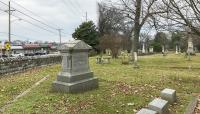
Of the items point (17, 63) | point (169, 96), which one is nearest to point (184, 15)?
point (169, 96)

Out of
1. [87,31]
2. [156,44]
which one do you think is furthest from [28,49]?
[87,31]

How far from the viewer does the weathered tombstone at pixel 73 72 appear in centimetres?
1087

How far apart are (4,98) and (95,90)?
315 cm

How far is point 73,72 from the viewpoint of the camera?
36.6ft

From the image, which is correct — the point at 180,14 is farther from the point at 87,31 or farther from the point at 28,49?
the point at 28,49

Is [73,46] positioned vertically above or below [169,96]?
above

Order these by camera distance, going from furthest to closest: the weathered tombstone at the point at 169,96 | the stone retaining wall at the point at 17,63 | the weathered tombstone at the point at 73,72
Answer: the stone retaining wall at the point at 17,63
the weathered tombstone at the point at 73,72
the weathered tombstone at the point at 169,96

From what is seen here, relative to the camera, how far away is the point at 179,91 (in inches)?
499

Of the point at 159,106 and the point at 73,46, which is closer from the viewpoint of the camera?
the point at 159,106

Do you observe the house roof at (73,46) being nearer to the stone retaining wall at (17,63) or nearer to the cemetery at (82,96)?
the cemetery at (82,96)

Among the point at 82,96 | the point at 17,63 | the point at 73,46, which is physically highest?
the point at 73,46

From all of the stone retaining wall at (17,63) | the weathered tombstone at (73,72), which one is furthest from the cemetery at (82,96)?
the stone retaining wall at (17,63)

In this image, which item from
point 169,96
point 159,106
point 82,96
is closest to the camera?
point 159,106

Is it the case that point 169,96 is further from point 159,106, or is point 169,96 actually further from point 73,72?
point 73,72
